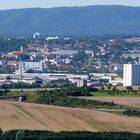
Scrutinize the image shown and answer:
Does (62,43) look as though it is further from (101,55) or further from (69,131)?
(69,131)

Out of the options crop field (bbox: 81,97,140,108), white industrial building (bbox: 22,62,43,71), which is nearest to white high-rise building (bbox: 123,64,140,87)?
crop field (bbox: 81,97,140,108)

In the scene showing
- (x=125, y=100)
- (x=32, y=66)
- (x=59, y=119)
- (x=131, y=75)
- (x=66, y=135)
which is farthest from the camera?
(x=32, y=66)

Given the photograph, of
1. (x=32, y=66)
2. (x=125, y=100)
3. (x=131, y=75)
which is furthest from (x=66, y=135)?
(x=32, y=66)

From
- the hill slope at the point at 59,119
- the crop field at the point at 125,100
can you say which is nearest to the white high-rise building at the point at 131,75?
the crop field at the point at 125,100

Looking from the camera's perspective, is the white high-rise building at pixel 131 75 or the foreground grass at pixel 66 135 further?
the white high-rise building at pixel 131 75

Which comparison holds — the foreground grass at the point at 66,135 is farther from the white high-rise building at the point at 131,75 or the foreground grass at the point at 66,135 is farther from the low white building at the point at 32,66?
the low white building at the point at 32,66

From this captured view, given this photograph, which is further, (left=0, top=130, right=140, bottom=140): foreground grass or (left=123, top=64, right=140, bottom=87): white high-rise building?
(left=123, top=64, right=140, bottom=87): white high-rise building

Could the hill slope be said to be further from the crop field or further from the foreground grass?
the crop field

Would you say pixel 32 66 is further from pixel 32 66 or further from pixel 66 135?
pixel 66 135
